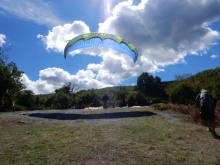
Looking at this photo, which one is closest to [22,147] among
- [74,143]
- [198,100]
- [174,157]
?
[74,143]


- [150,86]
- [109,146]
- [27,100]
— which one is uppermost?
[150,86]

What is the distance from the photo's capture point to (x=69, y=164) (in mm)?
6332

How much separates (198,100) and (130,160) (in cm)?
630

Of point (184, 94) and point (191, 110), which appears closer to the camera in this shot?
point (191, 110)

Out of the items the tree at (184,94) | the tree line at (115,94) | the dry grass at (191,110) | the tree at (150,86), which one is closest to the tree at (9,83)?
the tree line at (115,94)

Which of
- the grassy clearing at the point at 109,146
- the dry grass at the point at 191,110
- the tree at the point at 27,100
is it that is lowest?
the grassy clearing at the point at 109,146

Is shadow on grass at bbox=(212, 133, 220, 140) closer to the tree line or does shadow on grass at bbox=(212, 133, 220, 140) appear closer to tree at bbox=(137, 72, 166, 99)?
the tree line

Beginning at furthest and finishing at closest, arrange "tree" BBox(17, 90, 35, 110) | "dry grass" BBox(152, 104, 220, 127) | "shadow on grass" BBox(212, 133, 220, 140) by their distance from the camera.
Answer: "tree" BBox(17, 90, 35, 110), "dry grass" BBox(152, 104, 220, 127), "shadow on grass" BBox(212, 133, 220, 140)

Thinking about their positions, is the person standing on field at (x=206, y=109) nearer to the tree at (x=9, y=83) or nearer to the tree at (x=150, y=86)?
the tree at (x=9, y=83)

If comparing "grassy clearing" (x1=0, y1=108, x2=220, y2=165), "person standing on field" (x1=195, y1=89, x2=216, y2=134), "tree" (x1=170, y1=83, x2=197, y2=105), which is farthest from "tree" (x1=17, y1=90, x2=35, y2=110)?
"person standing on field" (x1=195, y1=89, x2=216, y2=134)

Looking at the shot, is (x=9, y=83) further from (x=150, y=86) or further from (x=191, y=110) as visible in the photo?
(x=150, y=86)

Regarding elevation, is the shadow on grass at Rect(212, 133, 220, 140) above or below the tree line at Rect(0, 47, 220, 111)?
below

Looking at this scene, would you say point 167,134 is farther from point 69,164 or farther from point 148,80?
point 148,80

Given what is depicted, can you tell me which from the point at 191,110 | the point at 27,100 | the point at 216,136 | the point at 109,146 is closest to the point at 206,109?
the point at 216,136
